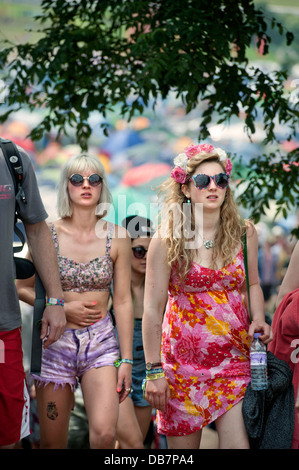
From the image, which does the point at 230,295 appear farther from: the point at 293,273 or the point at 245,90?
the point at 245,90

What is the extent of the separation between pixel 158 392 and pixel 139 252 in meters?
1.67

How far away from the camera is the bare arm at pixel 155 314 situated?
146 inches

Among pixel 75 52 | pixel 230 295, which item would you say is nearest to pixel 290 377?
pixel 230 295

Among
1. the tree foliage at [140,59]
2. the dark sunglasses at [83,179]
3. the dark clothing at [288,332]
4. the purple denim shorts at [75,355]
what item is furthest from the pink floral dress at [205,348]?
the tree foliage at [140,59]

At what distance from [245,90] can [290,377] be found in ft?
8.23

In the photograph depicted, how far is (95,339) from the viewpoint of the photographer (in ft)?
13.3

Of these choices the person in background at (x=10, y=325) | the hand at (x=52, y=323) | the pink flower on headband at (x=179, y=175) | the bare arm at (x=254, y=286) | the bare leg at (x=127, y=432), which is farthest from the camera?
the bare leg at (x=127, y=432)

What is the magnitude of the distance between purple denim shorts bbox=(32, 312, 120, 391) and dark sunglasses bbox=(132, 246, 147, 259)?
3.84ft

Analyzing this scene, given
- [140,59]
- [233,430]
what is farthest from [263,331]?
[140,59]

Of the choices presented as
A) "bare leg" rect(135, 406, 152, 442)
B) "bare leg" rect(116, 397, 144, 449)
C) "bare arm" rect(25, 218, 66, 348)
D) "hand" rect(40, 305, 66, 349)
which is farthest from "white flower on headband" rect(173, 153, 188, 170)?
"bare leg" rect(135, 406, 152, 442)

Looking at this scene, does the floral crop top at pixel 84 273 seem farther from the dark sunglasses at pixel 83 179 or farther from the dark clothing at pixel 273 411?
the dark clothing at pixel 273 411

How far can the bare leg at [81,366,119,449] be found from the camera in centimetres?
380

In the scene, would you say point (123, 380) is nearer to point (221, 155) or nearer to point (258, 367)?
point (258, 367)

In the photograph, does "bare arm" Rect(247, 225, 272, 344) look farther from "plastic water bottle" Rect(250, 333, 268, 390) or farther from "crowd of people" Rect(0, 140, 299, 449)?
"plastic water bottle" Rect(250, 333, 268, 390)
